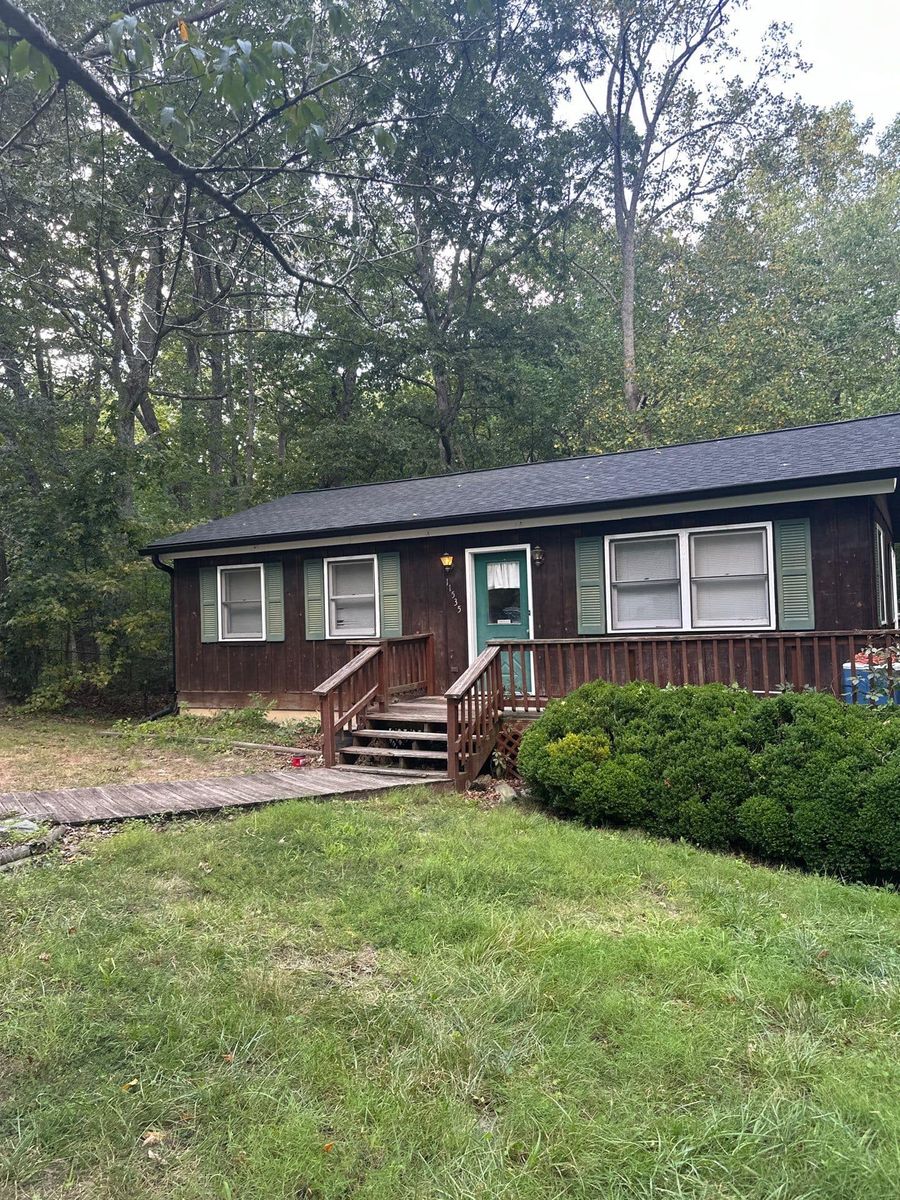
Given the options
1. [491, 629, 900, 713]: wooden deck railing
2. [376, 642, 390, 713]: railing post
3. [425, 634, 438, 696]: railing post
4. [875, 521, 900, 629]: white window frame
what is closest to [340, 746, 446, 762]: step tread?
[376, 642, 390, 713]: railing post

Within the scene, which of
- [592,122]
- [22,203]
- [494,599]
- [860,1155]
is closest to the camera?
[860,1155]

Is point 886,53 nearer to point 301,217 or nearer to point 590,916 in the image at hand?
point 301,217

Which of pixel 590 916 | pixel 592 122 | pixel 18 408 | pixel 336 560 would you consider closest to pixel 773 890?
pixel 590 916

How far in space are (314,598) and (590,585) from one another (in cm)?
407

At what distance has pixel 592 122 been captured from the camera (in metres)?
20.4

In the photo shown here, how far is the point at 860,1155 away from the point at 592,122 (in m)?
24.1

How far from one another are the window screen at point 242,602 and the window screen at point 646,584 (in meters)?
5.42

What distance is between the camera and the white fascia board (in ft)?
23.0

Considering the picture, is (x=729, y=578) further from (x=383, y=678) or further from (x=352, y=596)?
(x=352, y=596)

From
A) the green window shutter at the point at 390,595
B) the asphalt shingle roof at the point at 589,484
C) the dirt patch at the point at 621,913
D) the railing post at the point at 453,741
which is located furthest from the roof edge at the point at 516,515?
the dirt patch at the point at 621,913

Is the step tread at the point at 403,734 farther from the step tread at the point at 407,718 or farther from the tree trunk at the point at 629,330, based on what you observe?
the tree trunk at the point at 629,330

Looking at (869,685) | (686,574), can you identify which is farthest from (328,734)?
(869,685)

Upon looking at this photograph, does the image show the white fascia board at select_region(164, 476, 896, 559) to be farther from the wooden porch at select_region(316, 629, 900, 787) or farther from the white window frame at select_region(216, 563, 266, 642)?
the wooden porch at select_region(316, 629, 900, 787)

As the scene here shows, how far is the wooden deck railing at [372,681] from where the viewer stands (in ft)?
24.2
